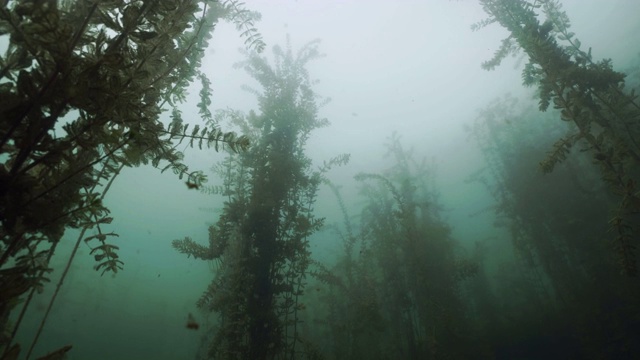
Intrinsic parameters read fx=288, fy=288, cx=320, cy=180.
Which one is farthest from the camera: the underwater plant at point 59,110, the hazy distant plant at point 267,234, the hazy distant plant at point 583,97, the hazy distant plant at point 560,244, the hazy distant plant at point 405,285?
the hazy distant plant at point 560,244

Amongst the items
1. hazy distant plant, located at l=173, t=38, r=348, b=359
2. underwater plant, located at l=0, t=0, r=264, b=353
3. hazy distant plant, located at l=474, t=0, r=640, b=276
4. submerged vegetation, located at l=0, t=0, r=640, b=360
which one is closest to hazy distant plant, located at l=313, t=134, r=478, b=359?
submerged vegetation, located at l=0, t=0, r=640, b=360

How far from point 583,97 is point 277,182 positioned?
4.84m

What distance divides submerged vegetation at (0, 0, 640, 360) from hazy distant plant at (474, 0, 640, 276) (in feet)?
0.08

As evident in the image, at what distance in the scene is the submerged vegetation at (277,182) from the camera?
1.24 meters

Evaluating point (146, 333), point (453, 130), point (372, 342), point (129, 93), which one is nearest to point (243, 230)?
point (129, 93)

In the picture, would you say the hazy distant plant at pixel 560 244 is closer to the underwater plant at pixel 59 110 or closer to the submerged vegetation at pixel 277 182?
the submerged vegetation at pixel 277 182

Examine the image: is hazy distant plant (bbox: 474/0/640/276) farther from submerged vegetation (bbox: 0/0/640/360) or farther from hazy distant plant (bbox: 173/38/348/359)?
hazy distant plant (bbox: 173/38/348/359)

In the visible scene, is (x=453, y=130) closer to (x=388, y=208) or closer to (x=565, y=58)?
(x=388, y=208)

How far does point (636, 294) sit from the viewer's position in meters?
7.63

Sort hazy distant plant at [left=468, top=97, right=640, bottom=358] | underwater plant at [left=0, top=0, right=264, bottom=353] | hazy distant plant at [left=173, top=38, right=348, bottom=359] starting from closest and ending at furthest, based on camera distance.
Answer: underwater plant at [left=0, top=0, right=264, bottom=353] < hazy distant plant at [left=173, top=38, right=348, bottom=359] < hazy distant plant at [left=468, top=97, right=640, bottom=358]

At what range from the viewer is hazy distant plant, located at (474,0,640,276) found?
272 centimetres

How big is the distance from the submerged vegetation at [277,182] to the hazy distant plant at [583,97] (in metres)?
0.02

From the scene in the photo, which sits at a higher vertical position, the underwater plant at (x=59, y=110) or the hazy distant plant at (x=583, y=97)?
the hazy distant plant at (x=583, y=97)

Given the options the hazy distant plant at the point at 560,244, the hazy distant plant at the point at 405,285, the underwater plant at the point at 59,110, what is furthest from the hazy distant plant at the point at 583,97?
the hazy distant plant at the point at 560,244
